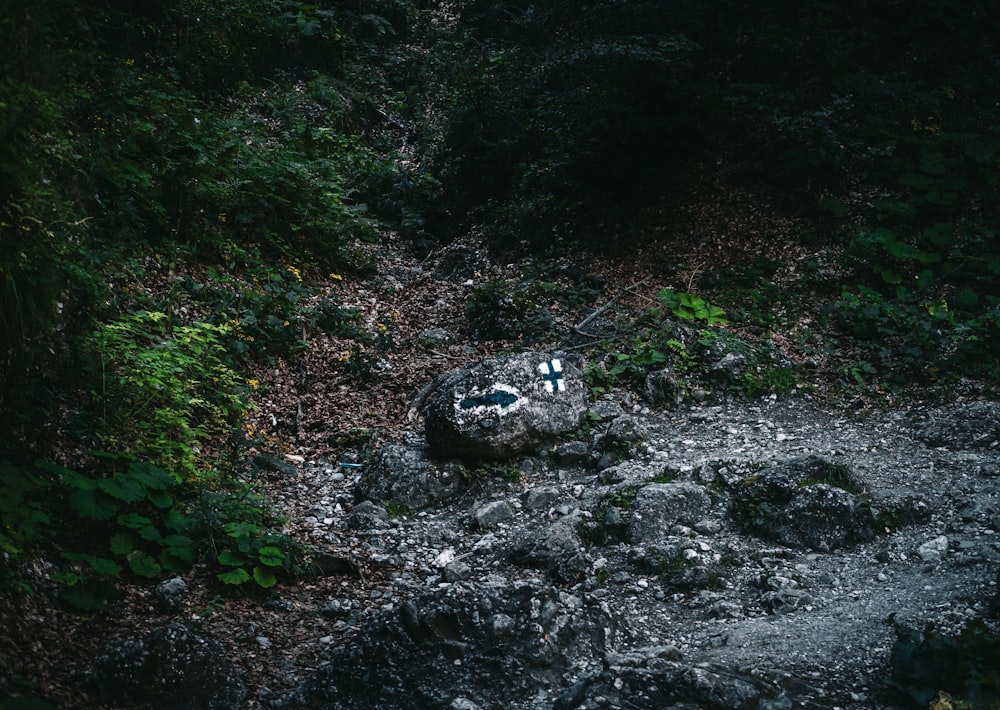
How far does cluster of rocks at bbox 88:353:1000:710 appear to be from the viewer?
11.1 ft

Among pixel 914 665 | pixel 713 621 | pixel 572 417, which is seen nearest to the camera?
pixel 914 665

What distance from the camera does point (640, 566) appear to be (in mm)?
4473

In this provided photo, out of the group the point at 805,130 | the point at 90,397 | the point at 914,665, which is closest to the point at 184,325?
the point at 90,397

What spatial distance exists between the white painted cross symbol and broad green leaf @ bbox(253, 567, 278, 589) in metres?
2.63

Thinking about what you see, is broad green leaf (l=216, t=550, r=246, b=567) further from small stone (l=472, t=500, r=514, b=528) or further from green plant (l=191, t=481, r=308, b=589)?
small stone (l=472, t=500, r=514, b=528)

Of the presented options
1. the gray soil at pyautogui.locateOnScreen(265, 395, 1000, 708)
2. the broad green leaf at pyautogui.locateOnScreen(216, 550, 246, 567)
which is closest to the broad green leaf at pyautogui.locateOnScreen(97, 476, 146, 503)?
the broad green leaf at pyautogui.locateOnScreen(216, 550, 246, 567)

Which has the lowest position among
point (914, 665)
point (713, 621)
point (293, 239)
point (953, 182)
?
point (713, 621)

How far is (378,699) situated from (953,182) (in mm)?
8047

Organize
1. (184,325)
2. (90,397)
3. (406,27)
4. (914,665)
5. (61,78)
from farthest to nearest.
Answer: (406,27) < (184,325) < (61,78) < (90,397) < (914,665)

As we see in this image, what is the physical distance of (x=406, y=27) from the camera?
15.8 metres

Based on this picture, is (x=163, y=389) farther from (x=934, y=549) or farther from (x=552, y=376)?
(x=934, y=549)

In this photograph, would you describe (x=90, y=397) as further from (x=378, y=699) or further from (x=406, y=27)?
(x=406, y=27)

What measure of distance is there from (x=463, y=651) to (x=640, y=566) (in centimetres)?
142

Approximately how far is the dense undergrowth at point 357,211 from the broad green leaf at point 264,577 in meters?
0.03
